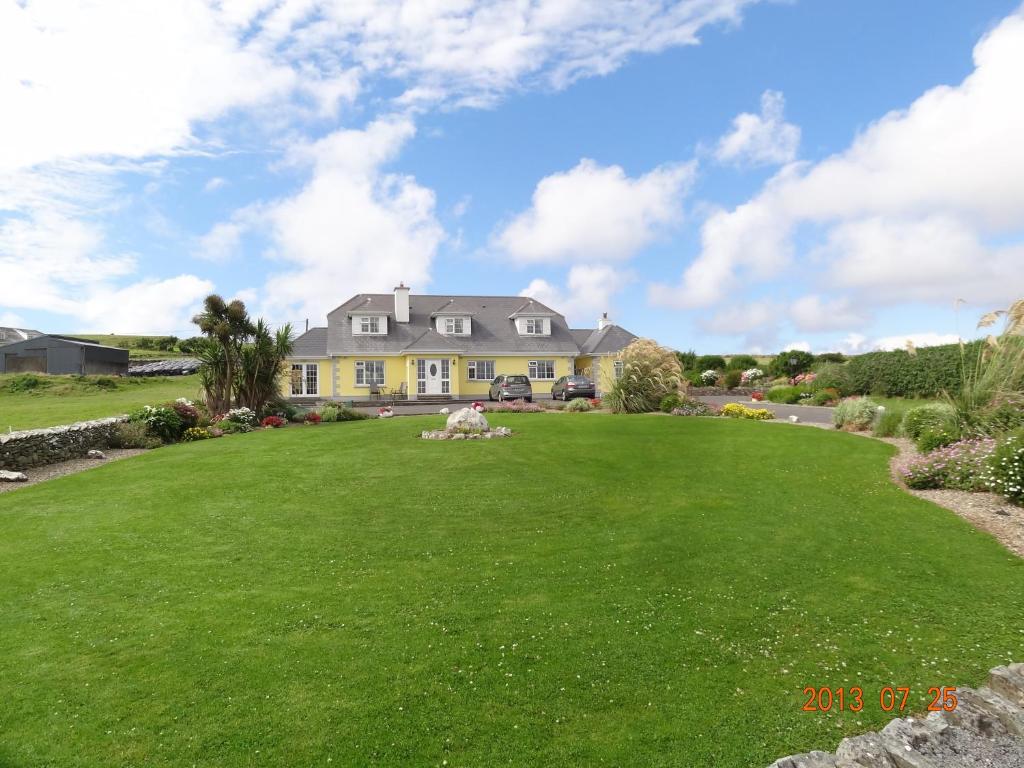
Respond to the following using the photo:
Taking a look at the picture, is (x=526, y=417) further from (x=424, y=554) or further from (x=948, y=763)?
(x=948, y=763)

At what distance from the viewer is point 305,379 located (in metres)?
36.8

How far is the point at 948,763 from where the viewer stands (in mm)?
3768

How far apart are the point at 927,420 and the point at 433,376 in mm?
26825

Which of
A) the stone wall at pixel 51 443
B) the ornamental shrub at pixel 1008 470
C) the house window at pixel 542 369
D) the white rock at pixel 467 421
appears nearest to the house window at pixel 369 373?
the house window at pixel 542 369

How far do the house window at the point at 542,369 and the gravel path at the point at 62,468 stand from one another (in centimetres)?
2631

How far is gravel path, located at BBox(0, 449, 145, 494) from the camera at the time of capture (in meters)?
13.0

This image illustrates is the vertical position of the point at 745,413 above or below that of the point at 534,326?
below

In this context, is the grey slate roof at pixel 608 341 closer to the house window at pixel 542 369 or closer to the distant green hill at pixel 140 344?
the house window at pixel 542 369

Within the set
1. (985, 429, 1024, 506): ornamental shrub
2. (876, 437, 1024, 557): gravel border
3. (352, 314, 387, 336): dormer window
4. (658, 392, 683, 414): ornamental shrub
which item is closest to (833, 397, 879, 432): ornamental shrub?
(658, 392, 683, 414): ornamental shrub

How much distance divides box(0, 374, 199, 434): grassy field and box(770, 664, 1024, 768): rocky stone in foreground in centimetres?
2404

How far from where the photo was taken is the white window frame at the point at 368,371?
121 feet

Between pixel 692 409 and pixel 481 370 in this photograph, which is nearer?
pixel 692 409

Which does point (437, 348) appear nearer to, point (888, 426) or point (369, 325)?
point (369, 325)

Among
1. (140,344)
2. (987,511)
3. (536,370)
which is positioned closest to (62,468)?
(987,511)
